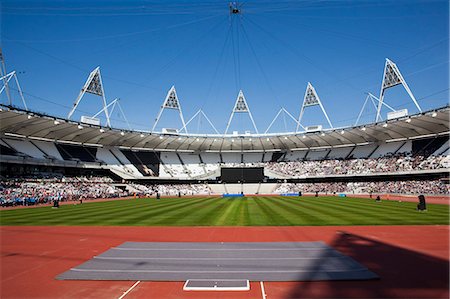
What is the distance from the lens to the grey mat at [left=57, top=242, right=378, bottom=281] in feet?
29.1

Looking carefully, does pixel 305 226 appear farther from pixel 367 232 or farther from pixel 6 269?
pixel 6 269

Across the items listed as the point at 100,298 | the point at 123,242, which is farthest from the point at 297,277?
the point at 123,242

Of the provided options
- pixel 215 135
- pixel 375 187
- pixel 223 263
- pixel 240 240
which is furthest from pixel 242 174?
pixel 223 263

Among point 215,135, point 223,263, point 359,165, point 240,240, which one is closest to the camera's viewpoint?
point 223,263

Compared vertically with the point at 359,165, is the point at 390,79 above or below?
above

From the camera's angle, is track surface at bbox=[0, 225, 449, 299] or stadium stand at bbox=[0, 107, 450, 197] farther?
stadium stand at bbox=[0, 107, 450, 197]

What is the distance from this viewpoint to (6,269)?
396 inches

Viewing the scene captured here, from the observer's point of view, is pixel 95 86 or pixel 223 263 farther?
pixel 95 86

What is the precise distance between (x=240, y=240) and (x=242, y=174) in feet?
179

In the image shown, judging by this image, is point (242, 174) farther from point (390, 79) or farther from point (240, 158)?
point (390, 79)

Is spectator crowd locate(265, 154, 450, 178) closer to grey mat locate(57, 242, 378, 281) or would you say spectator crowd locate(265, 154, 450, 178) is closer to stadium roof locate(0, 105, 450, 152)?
stadium roof locate(0, 105, 450, 152)

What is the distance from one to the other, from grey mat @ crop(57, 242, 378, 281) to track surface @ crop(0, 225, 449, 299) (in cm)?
51

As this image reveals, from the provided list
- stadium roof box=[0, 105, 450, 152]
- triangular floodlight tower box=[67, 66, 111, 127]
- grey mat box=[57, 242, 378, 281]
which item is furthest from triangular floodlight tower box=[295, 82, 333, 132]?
grey mat box=[57, 242, 378, 281]

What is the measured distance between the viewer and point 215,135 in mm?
72812
